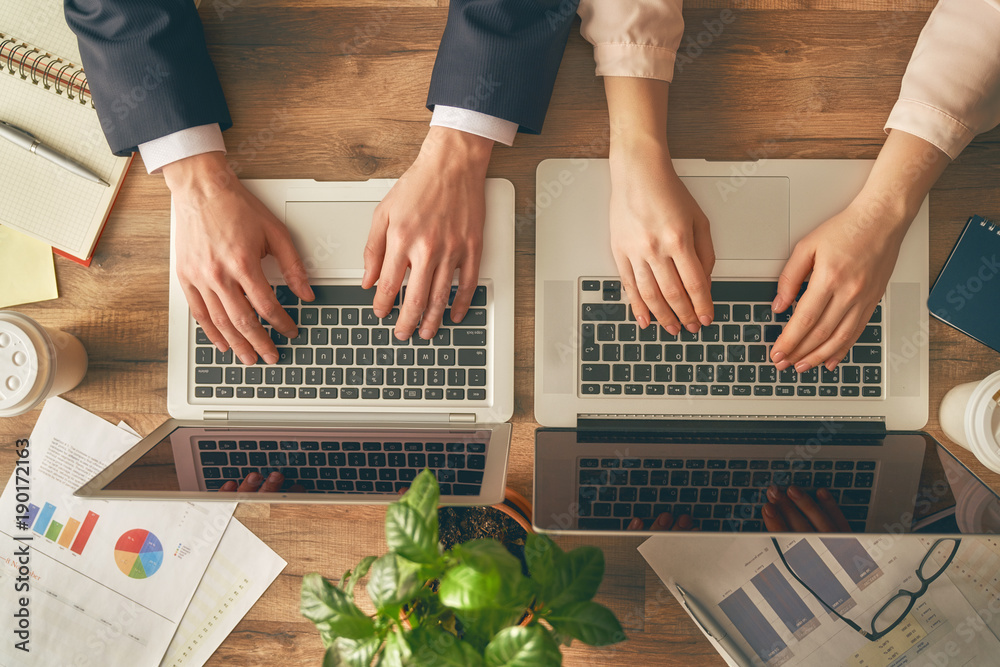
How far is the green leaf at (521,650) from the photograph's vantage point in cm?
41

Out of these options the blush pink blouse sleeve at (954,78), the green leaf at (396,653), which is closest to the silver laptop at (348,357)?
the green leaf at (396,653)

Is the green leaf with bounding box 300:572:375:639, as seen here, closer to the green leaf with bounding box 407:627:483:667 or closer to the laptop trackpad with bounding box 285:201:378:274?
the green leaf with bounding box 407:627:483:667

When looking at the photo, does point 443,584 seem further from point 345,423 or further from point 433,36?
point 433,36

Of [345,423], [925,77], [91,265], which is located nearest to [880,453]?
[925,77]

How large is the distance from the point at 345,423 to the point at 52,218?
58 cm

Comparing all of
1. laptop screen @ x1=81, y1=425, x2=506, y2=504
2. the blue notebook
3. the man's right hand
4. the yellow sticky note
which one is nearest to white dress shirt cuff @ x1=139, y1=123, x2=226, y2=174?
the man's right hand

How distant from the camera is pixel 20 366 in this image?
81 cm

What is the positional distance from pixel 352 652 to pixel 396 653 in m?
0.05

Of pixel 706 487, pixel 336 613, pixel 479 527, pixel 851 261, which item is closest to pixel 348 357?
pixel 479 527

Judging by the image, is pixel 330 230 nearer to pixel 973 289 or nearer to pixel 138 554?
pixel 138 554

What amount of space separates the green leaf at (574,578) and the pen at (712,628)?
364 millimetres

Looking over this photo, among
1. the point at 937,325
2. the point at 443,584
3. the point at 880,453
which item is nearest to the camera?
the point at 443,584

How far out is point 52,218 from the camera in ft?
2.84

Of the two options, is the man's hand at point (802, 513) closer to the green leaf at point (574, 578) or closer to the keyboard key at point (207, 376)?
the green leaf at point (574, 578)
